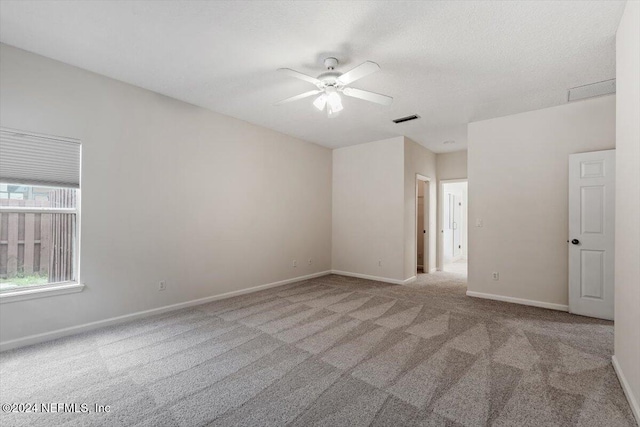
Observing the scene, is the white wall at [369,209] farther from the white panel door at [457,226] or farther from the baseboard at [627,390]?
the white panel door at [457,226]

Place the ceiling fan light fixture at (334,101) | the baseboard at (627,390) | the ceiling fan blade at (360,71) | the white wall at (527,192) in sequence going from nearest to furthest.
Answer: the baseboard at (627,390) → the ceiling fan blade at (360,71) → the ceiling fan light fixture at (334,101) → the white wall at (527,192)

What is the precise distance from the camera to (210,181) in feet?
13.1

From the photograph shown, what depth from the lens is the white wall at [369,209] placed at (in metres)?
5.18

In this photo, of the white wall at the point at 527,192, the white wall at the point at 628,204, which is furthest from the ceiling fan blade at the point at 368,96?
the white wall at the point at 527,192

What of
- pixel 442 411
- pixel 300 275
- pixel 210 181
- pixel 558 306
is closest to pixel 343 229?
pixel 300 275

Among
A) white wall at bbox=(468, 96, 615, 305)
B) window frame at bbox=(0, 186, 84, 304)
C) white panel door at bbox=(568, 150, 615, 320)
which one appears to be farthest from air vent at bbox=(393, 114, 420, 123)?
window frame at bbox=(0, 186, 84, 304)

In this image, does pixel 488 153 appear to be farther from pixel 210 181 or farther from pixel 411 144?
pixel 210 181

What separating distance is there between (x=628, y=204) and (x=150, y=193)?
14.6 ft

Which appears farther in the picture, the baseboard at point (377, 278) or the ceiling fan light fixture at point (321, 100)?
the baseboard at point (377, 278)

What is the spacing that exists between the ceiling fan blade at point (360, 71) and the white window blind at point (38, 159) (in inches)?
112

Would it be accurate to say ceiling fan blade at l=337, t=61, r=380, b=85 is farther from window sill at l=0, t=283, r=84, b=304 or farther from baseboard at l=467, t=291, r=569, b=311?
baseboard at l=467, t=291, r=569, b=311

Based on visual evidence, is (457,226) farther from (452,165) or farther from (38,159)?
(38,159)

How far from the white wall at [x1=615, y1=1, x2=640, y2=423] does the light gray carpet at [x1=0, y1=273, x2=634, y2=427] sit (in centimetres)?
29

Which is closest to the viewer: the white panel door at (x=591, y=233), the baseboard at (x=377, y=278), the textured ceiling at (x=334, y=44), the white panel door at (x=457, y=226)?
the textured ceiling at (x=334, y=44)
